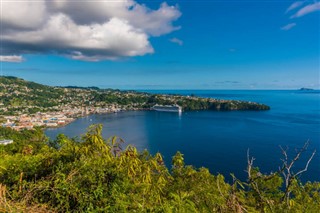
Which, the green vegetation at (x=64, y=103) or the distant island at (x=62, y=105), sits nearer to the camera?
the distant island at (x=62, y=105)

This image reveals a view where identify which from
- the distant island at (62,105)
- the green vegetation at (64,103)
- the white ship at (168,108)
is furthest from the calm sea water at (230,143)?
the green vegetation at (64,103)

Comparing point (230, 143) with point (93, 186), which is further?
point (230, 143)

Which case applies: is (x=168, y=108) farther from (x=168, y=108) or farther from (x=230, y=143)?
(x=230, y=143)

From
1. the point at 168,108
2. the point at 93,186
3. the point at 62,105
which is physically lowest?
the point at 168,108

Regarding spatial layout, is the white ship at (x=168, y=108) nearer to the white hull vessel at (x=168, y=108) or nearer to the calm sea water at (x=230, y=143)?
the white hull vessel at (x=168, y=108)

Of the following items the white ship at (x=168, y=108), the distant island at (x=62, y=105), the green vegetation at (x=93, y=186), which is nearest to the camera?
the green vegetation at (x=93, y=186)

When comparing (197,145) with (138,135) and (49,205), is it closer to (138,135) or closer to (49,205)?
(138,135)

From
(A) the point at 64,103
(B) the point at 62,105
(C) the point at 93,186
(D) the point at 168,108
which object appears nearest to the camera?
(C) the point at 93,186

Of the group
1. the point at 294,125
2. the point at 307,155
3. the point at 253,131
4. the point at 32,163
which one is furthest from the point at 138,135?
the point at 32,163

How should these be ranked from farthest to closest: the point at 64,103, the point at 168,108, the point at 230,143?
1. the point at 64,103
2. the point at 168,108
3. the point at 230,143

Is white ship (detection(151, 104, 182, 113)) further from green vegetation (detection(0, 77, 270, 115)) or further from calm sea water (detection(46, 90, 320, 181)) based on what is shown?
calm sea water (detection(46, 90, 320, 181))

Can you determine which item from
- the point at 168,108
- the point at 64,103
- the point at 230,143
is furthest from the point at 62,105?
the point at 230,143
